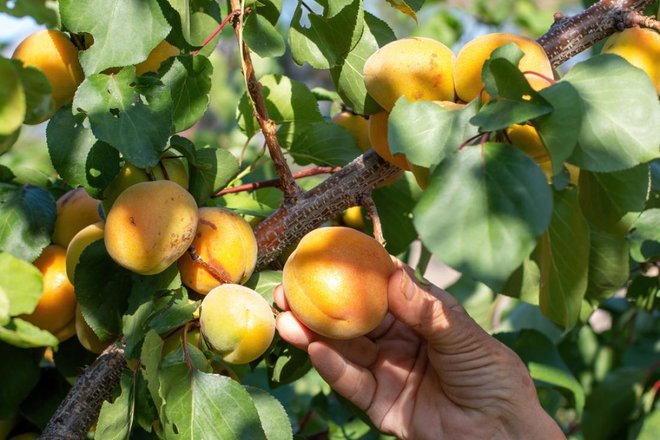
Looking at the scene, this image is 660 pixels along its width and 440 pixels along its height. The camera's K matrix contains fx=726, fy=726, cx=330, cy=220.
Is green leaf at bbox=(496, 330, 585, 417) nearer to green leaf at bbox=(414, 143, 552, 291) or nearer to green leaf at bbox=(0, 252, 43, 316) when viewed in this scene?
green leaf at bbox=(414, 143, 552, 291)

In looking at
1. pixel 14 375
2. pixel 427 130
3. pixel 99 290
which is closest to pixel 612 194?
pixel 427 130

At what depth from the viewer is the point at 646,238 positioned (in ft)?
3.08

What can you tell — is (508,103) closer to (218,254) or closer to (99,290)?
(218,254)

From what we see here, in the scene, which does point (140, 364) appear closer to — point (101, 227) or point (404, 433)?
point (101, 227)

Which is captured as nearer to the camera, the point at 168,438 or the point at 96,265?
the point at 168,438

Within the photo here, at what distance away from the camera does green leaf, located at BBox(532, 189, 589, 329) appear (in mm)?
605

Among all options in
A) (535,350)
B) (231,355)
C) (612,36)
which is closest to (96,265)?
(231,355)

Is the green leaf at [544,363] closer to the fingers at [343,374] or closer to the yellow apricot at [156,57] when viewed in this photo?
the fingers at [343,374]

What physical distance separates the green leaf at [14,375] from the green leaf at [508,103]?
0.57 metres

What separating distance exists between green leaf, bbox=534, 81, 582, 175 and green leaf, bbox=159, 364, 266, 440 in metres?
0.34

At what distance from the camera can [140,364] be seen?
2.26 ft

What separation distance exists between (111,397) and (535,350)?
26.7 inches

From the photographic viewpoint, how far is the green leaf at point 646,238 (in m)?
0.92

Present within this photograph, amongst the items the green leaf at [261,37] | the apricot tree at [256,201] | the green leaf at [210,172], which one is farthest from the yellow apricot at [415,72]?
the green leaf at [210,172]
